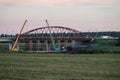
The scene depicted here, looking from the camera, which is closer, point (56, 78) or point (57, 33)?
point (56, 78)

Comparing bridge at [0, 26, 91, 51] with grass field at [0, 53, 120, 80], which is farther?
bridge at [0, 26, 91, 51]

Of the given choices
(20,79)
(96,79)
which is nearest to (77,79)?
(96,79)

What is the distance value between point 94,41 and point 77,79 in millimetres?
114542

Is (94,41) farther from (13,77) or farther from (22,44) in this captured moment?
(13,77)

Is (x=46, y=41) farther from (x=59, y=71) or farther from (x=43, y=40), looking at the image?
(x=59, y=71)

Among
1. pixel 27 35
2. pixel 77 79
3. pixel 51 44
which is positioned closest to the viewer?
pixel 77 79

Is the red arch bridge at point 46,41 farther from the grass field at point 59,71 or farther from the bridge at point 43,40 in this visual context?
the grass field at point 59,71

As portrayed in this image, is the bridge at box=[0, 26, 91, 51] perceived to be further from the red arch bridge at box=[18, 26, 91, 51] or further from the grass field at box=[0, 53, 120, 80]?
the grass field at box=[0, 53, 120, 80]

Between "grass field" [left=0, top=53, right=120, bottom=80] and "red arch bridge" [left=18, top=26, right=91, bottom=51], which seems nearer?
"grass field" [left=0, top=53, right=120, bottom=80]

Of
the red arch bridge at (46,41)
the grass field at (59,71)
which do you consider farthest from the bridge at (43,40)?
the grass field at (59,71)

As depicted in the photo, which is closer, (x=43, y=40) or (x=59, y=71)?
(x=59, y=71)

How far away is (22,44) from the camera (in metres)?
152

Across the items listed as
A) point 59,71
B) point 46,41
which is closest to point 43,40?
point 46,41

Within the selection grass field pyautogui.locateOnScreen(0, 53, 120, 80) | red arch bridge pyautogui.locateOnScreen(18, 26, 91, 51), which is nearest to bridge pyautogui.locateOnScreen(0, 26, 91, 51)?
red arch bridge pyautogui.locateOnScreen(18, 26, 91, 51)
